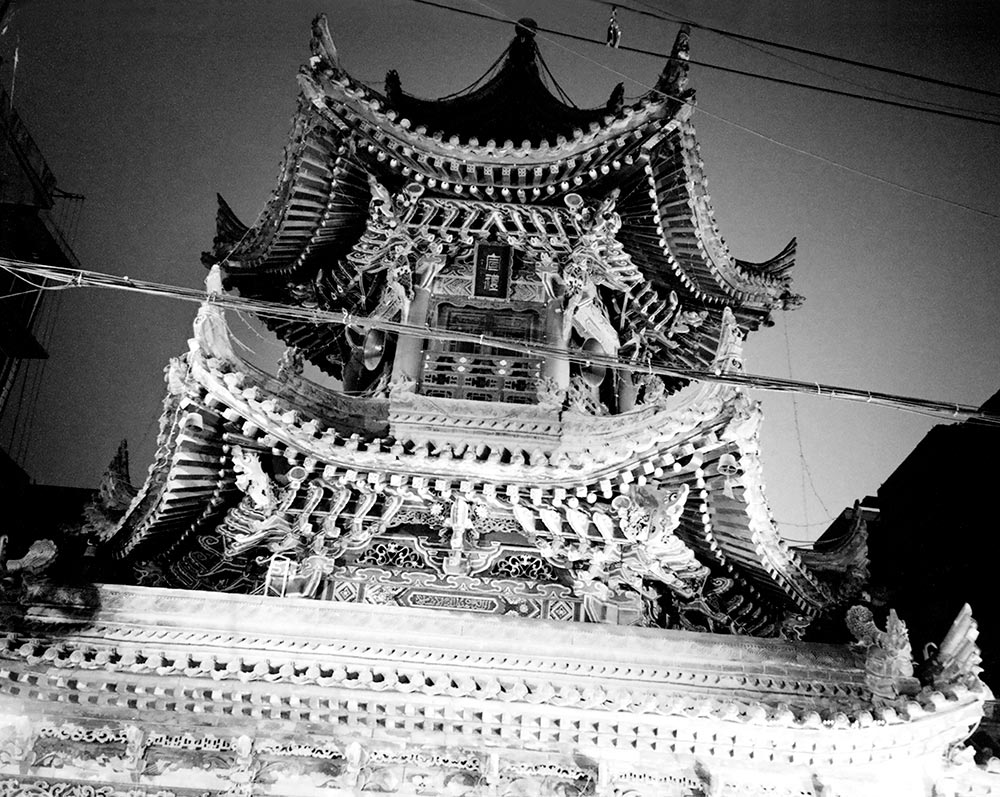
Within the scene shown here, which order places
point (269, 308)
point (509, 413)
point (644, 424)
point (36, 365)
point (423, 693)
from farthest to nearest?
point (36, 365), point (509, 413), point (644, 424), point (423, 693), point (269, 308)

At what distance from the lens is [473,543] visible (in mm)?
7934

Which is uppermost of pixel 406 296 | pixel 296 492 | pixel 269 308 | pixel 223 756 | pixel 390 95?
pixel 390 95

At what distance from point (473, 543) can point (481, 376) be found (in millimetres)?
1642

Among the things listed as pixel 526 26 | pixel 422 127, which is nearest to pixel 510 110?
pixel 526 26

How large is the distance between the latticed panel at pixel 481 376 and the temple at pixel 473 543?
0.03 meters

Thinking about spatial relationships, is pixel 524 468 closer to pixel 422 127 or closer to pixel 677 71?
pixel 422 127

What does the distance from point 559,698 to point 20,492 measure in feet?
41.9

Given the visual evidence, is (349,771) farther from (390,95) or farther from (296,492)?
(390,95)

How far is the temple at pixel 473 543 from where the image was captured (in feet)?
21.1

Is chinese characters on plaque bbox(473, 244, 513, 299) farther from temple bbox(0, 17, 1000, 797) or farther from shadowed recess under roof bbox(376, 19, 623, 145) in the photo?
shadowed recess under roof bbox(376, 19, 623, 145)

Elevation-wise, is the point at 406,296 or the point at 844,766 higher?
the point at 406,296

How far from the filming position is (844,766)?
21.7 ft

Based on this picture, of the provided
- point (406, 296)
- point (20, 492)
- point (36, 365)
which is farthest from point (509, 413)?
point (36, 365)

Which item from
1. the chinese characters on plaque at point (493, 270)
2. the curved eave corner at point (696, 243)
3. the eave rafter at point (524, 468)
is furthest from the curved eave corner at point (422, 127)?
the eave rafter at point (524, 468)
